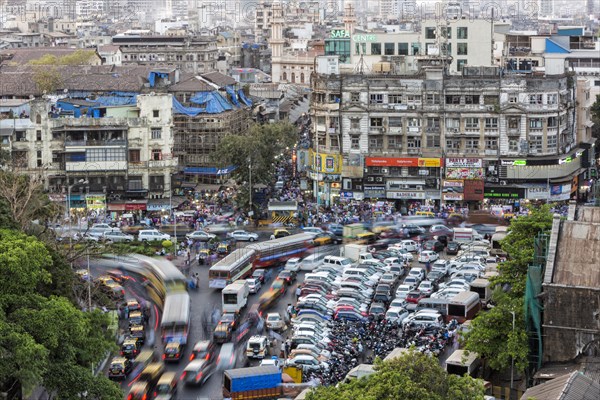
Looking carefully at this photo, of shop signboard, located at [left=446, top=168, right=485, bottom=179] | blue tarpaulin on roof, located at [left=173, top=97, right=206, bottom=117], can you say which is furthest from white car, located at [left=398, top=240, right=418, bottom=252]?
blue tarpaulin on roof, located at [left=173, top=97, right=206, bottom=117]

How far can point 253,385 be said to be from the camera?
→ 3678 cm

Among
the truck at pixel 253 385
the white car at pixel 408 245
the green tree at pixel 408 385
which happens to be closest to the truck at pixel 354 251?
the white car at pixel 408 245

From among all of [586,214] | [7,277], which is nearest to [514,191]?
[586,214]

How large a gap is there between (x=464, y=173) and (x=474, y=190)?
3.71 feet

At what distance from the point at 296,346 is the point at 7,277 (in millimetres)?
12259

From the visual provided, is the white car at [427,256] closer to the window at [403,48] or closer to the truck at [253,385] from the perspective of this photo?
the truck at [253,385]

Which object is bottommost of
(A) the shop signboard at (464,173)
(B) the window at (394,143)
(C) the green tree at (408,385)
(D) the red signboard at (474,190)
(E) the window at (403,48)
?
(D) the red signboard at (474,190)

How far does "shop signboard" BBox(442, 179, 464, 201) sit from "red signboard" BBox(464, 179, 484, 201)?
0.27 metres

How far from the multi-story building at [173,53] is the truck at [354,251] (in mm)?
64376

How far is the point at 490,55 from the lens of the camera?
77.4 meters

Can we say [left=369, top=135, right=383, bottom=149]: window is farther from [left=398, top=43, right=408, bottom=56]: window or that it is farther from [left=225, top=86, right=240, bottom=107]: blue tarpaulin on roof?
[left=225, top=86, right=240, bottom=107]: blue tarpaulin on roof

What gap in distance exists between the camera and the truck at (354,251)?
180 feet

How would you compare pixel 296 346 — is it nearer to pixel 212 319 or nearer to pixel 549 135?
pixel 212 319

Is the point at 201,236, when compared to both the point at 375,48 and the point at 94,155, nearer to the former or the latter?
the point at 94,155
